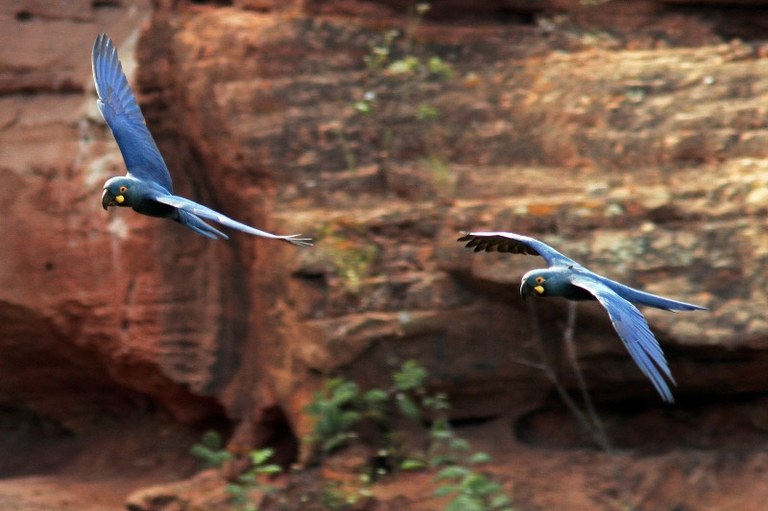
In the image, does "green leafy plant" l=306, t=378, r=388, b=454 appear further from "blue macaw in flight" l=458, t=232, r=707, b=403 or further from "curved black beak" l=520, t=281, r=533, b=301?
"curved black beak" l=520, t=281, r=533, b=301

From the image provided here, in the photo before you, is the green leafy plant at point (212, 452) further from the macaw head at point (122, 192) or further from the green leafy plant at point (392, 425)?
the macaw head at point (122, 192)

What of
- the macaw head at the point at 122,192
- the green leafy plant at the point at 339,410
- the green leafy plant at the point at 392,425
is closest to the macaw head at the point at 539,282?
the macaw head at the point at 122,192

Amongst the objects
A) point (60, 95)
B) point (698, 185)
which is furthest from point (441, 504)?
point (60, 95)

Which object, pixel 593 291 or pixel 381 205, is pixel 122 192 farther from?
pixel 381 205

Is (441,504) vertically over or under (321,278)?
under

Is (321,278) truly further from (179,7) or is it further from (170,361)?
(179,7)

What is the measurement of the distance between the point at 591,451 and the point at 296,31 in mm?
2380

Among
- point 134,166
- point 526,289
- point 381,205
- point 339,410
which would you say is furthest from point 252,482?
point 526,289

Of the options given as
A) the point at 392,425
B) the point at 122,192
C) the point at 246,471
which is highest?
the point at 122,192

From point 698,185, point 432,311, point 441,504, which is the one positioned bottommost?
point 441,504

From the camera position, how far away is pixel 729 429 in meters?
6.22

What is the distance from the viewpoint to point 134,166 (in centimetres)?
495

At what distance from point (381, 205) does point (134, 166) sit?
165cm

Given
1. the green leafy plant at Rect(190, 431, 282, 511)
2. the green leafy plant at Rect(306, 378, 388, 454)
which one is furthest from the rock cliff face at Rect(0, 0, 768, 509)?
the green leafy plant at Rect(190, 431, 282, 511)
